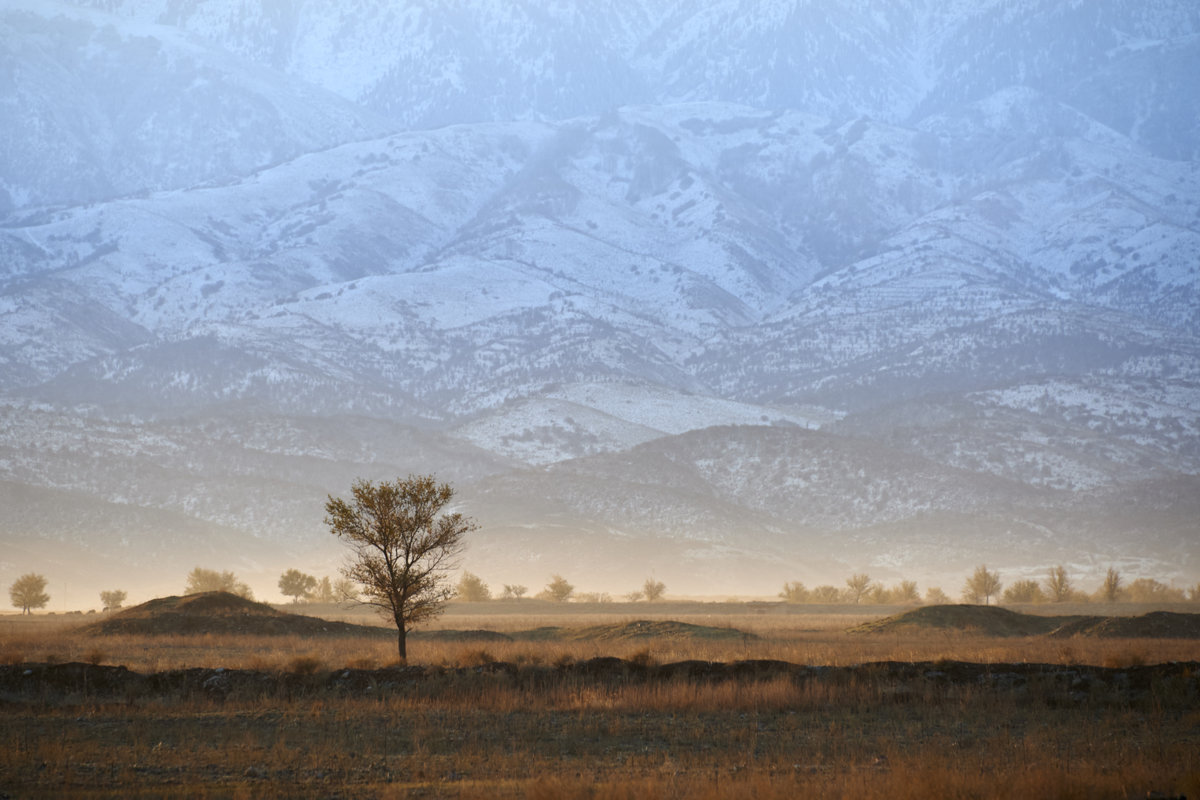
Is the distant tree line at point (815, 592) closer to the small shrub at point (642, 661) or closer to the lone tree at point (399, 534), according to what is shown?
the lone tree at point (399, 534)

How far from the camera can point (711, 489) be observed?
143 metres

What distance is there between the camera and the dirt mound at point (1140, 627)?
4073cm

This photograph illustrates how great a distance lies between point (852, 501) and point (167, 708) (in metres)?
123

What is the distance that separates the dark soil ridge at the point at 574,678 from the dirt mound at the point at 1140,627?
1855cm

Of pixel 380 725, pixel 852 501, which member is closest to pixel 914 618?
pixel 380 725

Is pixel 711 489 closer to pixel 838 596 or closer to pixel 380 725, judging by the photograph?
pixel 838 596

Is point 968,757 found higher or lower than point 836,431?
lower

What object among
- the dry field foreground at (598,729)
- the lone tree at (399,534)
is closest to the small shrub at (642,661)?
the dry field foreground at (598,729)

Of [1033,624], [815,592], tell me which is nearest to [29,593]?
[815,592]

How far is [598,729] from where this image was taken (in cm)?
1852

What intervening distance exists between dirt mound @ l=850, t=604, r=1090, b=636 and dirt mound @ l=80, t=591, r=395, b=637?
1864cm

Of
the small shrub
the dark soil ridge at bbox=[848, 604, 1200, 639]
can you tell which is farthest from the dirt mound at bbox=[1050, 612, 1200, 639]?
the small shrub

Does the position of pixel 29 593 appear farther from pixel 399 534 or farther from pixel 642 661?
pixel 642 661

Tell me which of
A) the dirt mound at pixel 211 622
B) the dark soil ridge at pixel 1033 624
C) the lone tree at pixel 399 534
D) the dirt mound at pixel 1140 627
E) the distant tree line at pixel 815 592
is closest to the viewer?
the lone tree at pixel 399 534
